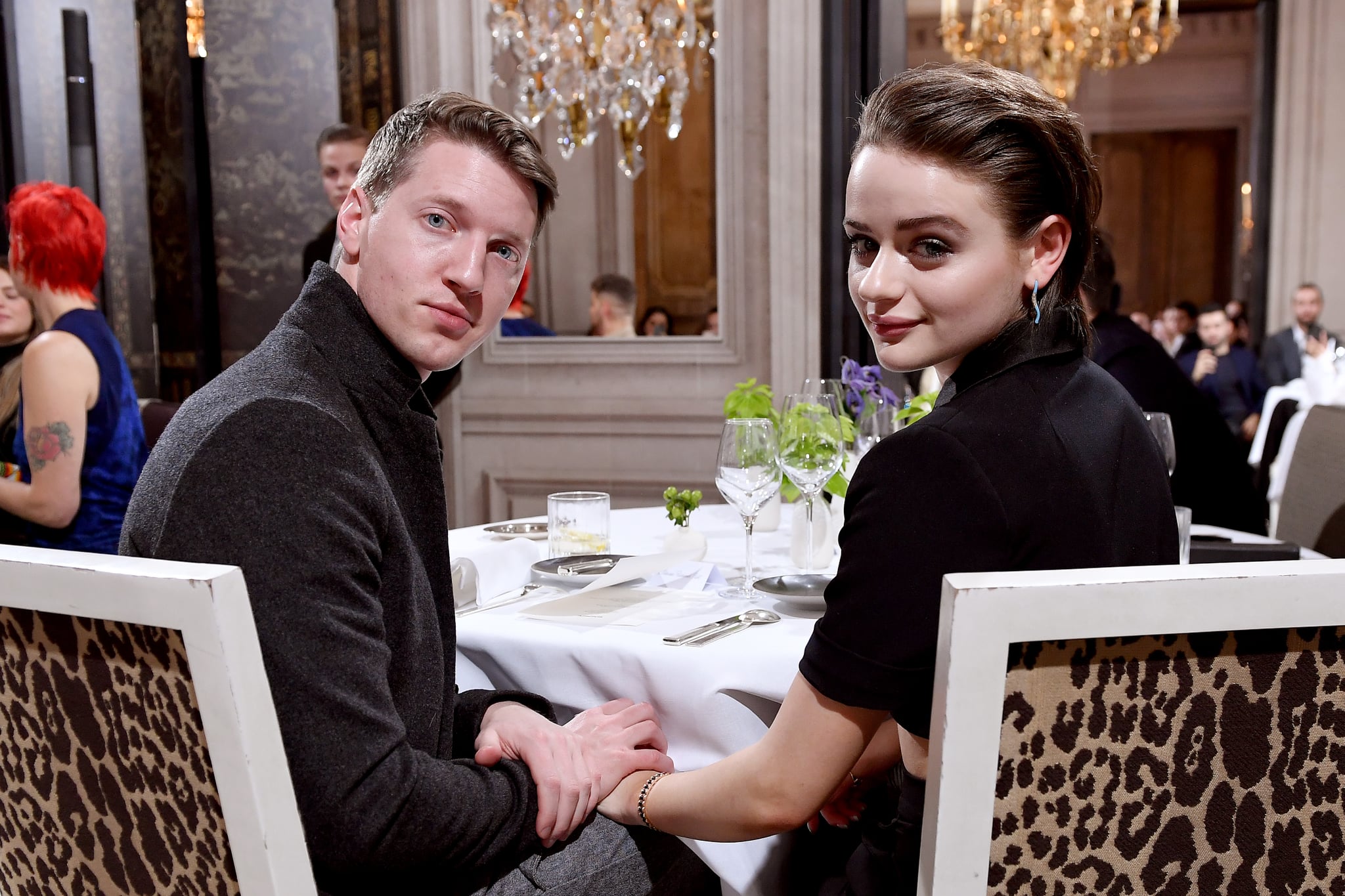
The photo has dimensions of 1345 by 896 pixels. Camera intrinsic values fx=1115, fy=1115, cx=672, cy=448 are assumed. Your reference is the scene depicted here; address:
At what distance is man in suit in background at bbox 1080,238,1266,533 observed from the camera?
3260 millimetres

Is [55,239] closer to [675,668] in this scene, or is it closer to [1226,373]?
[675,668]

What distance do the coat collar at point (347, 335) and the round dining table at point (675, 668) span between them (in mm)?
433

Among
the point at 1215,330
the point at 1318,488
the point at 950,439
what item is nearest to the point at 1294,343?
Result: the point at 1215,330

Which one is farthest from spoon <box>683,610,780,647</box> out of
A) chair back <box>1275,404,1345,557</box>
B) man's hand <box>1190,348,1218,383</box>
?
man's hand <box>1190,348,1218,383</box>

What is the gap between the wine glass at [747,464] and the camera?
1.66 metres

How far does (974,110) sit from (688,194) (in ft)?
16.6

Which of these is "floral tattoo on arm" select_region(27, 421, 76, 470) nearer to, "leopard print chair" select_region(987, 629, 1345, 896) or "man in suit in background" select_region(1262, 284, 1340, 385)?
"leopard print chair" select_region(987, 629, 1345, 896)

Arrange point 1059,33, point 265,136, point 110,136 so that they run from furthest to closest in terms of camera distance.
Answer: point 1059,33, point 110,136, point 265,136

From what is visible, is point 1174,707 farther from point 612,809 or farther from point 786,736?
point 612,809

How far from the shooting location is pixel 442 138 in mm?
1193

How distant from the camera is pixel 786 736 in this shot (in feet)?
A: 3.39

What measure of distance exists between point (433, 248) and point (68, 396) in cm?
175

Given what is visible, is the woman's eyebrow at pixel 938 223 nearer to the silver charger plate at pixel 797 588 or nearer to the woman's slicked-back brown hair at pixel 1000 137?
the woman's slicked-back brown hair at pixel 1000 137

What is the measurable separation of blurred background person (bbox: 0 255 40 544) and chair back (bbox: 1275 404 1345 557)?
3000 mm
